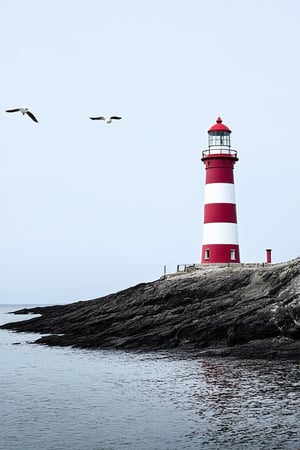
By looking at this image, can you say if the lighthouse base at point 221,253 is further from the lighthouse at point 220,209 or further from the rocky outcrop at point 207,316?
the rocky outcrop at point 207,316

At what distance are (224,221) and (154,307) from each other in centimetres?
1116

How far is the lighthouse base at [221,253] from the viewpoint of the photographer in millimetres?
47406

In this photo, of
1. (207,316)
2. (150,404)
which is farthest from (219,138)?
(150,404)

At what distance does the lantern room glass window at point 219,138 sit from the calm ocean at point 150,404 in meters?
21.8

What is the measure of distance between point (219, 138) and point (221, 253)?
8678 millimetres

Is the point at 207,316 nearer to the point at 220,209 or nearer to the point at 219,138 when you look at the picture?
the point at 220,209

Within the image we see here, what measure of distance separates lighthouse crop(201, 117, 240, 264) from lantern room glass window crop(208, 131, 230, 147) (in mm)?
182

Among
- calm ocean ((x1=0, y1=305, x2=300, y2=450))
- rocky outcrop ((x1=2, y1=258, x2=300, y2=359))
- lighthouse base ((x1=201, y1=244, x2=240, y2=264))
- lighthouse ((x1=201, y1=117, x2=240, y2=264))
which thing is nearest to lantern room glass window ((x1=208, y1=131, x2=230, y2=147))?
lighthouse ((x1=201, y1=117, x2=240, y2=264))

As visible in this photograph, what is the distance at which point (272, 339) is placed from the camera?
29812 millimetres

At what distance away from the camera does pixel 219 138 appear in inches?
1930

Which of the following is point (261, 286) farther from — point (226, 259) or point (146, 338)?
point (226, 259)

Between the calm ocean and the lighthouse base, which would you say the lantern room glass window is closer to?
the lighthouse base

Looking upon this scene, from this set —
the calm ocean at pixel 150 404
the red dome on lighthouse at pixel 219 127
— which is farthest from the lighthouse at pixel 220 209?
the calm ocean at pixel 150 404

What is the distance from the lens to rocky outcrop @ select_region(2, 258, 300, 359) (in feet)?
98.4
